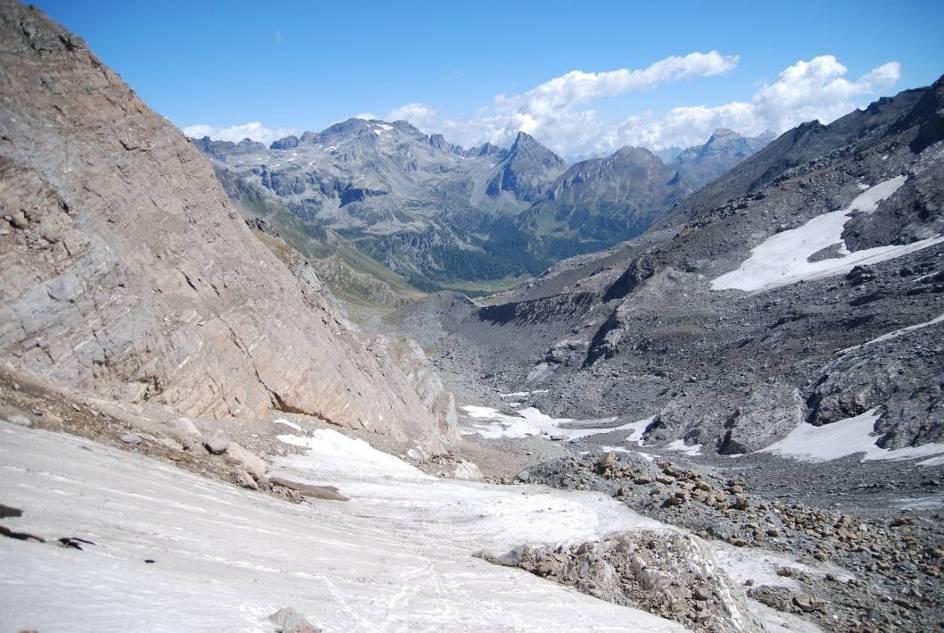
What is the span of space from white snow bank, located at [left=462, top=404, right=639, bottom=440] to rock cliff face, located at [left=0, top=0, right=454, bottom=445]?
121ft

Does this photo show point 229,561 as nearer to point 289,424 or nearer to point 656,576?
point 656,576

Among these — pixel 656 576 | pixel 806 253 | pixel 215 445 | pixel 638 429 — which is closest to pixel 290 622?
pixel 656 576

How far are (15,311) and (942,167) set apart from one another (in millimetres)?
109470

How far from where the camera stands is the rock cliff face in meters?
24.2

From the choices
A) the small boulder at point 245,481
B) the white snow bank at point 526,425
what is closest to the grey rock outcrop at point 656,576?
the small boulder at point 245,481

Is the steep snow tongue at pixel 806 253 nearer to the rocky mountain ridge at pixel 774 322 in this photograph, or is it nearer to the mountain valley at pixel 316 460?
the rocky mountain ridge at pixel 774 322

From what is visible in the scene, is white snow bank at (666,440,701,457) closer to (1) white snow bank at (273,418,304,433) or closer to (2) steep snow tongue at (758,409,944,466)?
(2) steep snow tongue at (758,409,944,466)

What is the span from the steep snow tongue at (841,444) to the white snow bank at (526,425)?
20.4m

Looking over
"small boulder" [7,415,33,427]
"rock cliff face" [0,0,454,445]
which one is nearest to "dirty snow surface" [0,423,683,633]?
"small boulder" [7,415,33,427]

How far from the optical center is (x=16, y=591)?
6973 millimetres

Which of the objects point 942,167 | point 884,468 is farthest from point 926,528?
point 942,167

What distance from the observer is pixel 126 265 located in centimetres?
2742

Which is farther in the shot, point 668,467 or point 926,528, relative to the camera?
point 668,467

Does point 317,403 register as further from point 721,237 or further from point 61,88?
point 721,237
